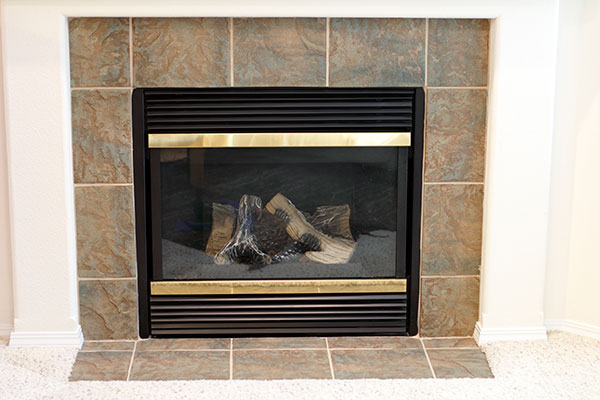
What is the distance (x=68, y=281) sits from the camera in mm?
2574

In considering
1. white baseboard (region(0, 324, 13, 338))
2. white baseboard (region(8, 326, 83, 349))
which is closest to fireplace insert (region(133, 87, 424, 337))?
white baseboard (region(8, 326, 83, 349))

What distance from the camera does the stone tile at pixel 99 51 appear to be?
8.09ft

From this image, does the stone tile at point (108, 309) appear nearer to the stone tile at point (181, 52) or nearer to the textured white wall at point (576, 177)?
the stone tile at point (181, 52)

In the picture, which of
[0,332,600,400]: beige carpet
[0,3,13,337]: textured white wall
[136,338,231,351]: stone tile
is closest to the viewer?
[0,332,600,400]: beige carpet

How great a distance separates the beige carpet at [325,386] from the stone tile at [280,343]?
0.25 metres

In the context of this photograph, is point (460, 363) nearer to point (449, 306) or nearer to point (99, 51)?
point (449, 306)

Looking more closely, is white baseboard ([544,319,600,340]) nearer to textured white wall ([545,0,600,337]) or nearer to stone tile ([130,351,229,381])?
textured white wall ([545,0,600,337])

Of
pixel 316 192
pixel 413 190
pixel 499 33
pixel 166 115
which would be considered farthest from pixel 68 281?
pixel 499 33

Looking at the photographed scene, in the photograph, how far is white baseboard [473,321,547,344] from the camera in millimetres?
2670

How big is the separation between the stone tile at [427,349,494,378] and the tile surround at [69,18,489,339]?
1.81 feet

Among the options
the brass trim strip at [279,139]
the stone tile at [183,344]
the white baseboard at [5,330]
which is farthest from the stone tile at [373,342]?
the white baseboard at [5,330]

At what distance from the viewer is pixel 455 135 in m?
2.60

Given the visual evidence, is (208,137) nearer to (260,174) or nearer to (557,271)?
(260,174)

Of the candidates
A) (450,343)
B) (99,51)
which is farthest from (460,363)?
(99,51)
